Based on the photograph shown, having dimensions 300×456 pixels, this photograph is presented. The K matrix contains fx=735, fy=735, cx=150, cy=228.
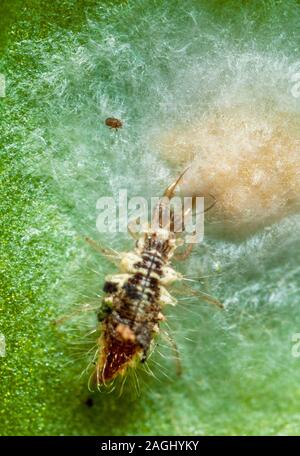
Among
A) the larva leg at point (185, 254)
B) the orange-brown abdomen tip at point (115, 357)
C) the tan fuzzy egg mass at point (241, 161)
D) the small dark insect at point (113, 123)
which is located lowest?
the orange-brown abdomen tip at point (115, 357)

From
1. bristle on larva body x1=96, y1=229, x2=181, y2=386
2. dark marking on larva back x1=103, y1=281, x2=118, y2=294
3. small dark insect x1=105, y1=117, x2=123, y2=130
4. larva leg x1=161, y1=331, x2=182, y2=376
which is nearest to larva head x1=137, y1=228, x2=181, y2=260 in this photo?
bristle on larva body x1=96, y1=229, x2=181, y2=386

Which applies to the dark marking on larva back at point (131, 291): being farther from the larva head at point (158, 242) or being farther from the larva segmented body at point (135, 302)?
the larva head at point (158, 242)

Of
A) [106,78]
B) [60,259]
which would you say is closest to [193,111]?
[106,78]

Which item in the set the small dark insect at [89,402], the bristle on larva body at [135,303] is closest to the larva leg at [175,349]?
the bristle on larva body at [135,303]

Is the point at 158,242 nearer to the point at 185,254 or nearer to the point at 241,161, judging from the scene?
the point at 185,254

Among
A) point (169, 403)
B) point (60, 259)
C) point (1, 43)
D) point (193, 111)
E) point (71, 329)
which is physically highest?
point (1, 43)

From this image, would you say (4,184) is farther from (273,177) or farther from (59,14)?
(273,177)
